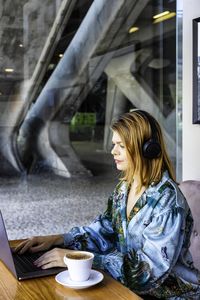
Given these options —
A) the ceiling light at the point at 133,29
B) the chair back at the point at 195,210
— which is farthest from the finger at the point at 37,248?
the ceiling light at the point at 133,29

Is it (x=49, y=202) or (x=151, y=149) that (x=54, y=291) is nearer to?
(x=151, y=149)

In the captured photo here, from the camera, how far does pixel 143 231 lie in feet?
4.19

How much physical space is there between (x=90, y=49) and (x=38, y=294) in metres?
7.04

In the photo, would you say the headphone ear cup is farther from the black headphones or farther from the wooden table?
the wooden table

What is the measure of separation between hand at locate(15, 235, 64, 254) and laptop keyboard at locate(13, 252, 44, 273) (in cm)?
2

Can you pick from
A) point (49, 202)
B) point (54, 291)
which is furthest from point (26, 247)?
point (49, 202)

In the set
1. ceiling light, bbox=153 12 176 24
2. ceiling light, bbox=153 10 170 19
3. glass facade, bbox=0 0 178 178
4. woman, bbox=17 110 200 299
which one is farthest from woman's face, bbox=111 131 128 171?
ceiling light, bbox=153 10 170 19

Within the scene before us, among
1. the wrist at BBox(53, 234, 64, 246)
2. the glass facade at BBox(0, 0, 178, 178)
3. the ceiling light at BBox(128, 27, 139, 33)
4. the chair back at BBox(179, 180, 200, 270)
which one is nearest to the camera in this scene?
the wrist at BBox(53, 234, 64, 246)

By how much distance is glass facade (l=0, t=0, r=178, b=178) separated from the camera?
6.84 meters

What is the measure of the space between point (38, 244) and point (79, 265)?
15.5 inches

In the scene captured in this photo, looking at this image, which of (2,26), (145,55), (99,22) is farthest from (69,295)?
(145,55)

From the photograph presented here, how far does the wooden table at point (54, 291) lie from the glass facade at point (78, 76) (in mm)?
4976

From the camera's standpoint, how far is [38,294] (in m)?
1.09

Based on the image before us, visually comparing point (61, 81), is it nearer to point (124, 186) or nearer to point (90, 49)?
point (90, 49)
